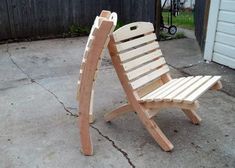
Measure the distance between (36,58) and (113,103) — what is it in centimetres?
238

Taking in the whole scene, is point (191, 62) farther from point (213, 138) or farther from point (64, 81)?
point (213, 138)

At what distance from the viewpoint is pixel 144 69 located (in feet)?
9.55

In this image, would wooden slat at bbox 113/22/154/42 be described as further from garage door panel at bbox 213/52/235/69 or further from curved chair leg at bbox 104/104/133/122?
garage door panel at bbox 213/52/235/69

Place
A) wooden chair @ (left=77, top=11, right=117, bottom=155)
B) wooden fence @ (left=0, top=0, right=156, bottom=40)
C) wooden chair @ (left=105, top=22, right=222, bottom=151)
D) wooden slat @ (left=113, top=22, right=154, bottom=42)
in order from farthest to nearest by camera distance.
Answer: wooden fence @ (left=0, top=0, right=156, bottom=40) < wooden slat @ (left=113, top=22, right=154, bottom=42) < wooden chair @ (left=105, top=22, right=222, bottom=151) < wooden chair @ (left=77, top=11, right=117, bottom=155)

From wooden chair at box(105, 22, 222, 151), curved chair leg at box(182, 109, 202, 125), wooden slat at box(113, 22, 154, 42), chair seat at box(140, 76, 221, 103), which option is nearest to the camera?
chair seat at box(140, 76, 221, 103)

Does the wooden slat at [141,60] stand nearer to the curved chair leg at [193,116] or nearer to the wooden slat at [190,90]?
the wooden slat at [190,90]

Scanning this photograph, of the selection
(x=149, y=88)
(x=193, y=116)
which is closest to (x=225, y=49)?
(x=193, y=116)

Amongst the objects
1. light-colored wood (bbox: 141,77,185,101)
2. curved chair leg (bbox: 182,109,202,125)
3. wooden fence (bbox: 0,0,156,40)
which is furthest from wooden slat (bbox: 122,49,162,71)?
wooden fence (bbox: 0,0,156,40)

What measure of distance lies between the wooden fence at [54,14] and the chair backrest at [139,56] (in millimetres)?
3384

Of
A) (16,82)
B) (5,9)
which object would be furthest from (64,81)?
(5,9)

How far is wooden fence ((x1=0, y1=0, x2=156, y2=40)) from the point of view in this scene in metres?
6.55

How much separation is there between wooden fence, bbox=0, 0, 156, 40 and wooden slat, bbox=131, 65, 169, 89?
11.2 ft

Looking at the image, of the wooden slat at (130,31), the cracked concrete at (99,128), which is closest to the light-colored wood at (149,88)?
the cracked concrete at (99,128)

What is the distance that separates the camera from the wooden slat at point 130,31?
8.74 feet
